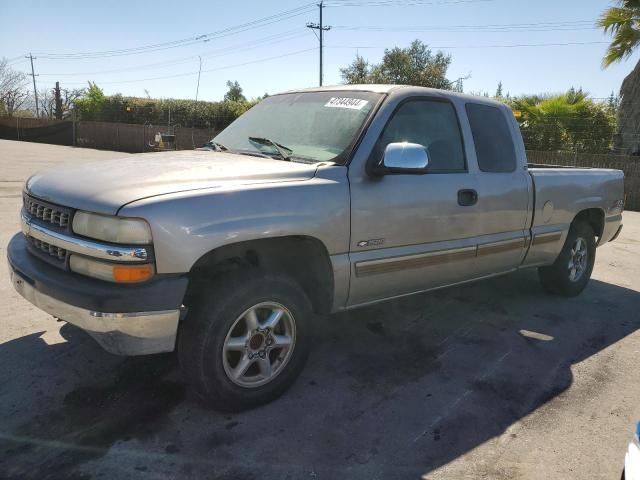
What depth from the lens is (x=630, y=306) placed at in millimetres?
5457

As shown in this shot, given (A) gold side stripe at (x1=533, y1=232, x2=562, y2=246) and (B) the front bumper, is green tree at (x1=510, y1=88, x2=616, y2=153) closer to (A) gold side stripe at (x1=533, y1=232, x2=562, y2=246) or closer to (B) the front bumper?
(A) gold side stripe at (x1=533, y1=232, x2=562, y2=246)

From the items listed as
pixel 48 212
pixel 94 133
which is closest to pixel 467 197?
pixel 48 212

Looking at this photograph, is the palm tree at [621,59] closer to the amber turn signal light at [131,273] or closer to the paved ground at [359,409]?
the paved ground at [359,409]

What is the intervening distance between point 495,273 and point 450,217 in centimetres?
104

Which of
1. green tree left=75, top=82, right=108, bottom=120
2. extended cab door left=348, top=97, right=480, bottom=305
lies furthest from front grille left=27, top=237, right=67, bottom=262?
green tree left=75, top=82, right=108, bottom=120

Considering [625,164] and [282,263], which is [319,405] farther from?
[625,164]

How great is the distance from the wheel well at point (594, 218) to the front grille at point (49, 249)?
484 cm

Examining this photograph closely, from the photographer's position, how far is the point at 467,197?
13.0ft

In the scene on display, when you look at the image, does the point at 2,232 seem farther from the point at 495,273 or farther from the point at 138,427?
the point at 495,273

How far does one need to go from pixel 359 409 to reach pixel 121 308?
59.5 inches

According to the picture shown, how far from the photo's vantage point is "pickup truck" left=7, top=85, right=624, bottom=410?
2.58 m

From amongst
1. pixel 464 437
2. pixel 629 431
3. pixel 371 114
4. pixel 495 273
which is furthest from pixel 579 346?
pixel 371 114

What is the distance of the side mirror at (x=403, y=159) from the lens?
10.7 feet

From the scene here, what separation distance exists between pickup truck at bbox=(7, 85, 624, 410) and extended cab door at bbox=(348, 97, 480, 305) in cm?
1
